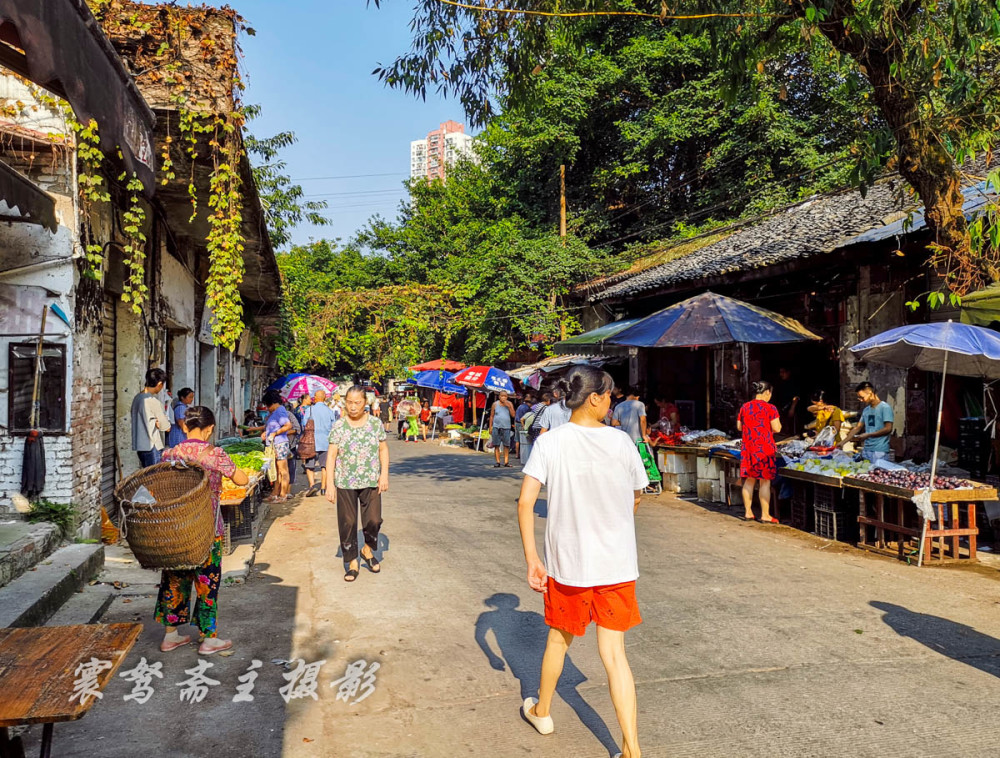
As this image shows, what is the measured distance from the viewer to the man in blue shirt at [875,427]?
28.6 feet

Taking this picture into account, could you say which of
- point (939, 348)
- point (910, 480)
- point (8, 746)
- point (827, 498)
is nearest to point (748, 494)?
point (827, 498)

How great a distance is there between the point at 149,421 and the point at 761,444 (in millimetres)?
7409

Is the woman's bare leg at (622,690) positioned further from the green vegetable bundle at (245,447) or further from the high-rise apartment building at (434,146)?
the high-rise apartment building at (434,146)

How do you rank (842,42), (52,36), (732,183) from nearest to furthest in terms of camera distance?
(52,36)
(842,42)
(732,183)

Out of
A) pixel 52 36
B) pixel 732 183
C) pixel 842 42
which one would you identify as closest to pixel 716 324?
pixel 842 42

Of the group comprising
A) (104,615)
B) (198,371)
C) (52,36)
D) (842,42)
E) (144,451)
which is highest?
(842,42)

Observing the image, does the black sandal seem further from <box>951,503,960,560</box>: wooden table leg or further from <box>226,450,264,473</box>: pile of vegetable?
<box>951,503,960,560</box>: wooden table leg

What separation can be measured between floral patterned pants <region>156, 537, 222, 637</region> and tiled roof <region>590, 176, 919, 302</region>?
920 centimetres

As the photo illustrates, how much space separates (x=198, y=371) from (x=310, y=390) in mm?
2138

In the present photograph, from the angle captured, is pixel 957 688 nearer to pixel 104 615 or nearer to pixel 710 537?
pixel 710 537

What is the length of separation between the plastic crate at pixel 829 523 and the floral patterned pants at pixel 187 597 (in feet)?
21.7

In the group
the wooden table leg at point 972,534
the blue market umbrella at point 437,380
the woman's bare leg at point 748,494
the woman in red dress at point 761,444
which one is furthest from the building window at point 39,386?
the blue market umbrella at point 437,380

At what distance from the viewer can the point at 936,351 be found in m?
8.13

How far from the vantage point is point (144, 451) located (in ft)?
28.0
